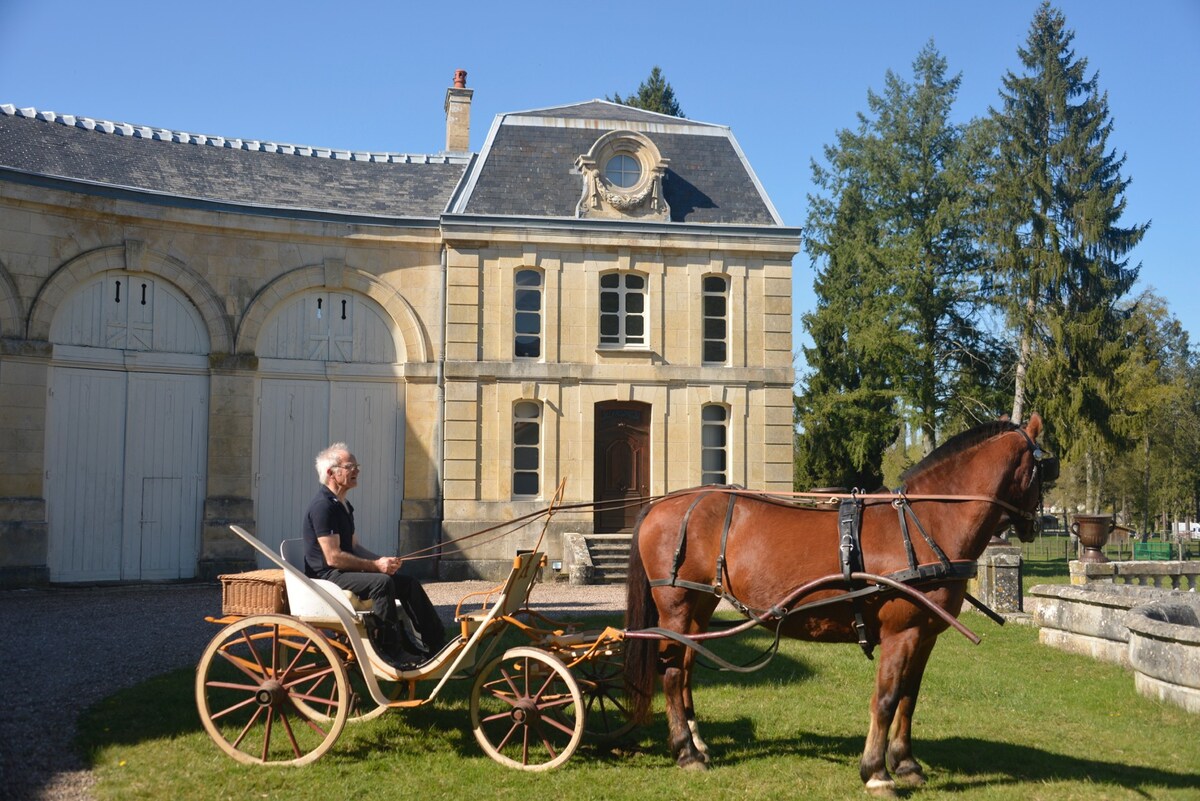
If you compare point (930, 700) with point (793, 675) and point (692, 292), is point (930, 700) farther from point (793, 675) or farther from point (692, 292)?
point (692, 292)

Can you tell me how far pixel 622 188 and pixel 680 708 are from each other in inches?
540

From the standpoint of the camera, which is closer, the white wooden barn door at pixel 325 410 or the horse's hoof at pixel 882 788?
the horse's hoof at pixel 882 788

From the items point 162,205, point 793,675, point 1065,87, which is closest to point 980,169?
point 1065,87

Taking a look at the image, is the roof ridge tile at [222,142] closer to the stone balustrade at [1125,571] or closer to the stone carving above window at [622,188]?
the stone carving above window at [622,188]

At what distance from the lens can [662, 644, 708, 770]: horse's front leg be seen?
6207 millimetres

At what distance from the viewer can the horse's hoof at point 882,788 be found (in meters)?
5.67

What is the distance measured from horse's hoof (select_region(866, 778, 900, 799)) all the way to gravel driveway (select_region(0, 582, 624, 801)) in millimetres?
4184

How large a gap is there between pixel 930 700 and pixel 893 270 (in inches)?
891

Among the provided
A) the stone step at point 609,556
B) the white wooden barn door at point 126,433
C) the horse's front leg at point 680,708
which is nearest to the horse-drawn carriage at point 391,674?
the horse's front leg at point 680,708

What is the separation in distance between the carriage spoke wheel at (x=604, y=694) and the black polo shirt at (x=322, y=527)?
68.4 inches

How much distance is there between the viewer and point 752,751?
6.61 m

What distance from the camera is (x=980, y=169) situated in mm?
30062

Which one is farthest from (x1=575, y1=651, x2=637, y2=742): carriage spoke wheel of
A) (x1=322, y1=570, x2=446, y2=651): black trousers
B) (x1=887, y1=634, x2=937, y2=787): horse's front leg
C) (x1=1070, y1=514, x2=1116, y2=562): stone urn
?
(x1=1070, y1=514, x2=1116, y2=562): stone urn

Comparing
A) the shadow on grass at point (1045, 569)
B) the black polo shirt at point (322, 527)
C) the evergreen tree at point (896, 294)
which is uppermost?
the evergreen tree at point (896, 294)
